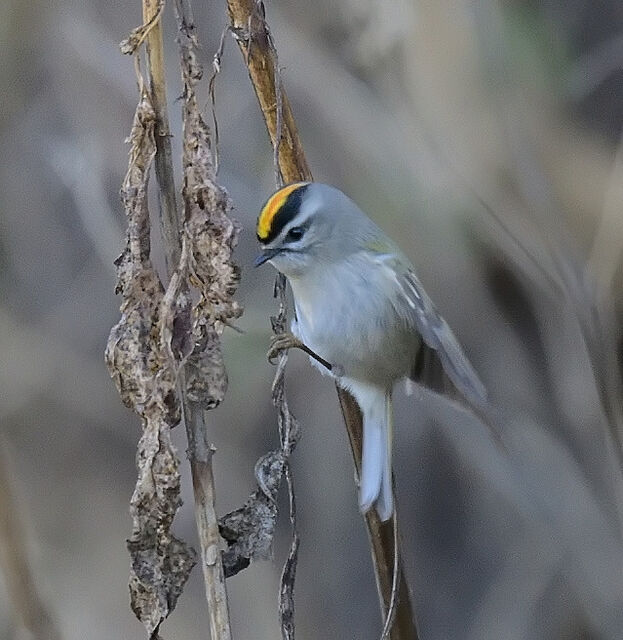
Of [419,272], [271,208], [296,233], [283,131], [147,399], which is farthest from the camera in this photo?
[419,272]

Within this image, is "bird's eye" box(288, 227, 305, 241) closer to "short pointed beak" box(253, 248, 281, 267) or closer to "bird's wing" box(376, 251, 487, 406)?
"short pointed beak" box(253, 248, 281, 267)

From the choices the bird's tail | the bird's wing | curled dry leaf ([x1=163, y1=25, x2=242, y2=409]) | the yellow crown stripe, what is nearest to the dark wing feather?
the bird's wing

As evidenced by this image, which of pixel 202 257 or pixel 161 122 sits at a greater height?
pixel 161 122

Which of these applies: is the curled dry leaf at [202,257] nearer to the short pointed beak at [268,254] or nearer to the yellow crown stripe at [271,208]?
the yellow crown stripe at [271,208]

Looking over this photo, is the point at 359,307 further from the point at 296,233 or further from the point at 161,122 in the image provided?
the point at 161,122

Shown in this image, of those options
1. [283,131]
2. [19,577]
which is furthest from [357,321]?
[19,577]

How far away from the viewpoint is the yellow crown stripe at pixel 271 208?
104 cm

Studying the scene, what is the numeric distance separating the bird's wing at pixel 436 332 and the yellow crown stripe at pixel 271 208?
25 cm

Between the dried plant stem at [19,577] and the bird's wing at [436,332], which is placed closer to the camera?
the bird's wing at [436,332]

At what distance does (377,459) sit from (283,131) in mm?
464

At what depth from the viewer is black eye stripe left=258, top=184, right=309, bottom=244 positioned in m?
1.08

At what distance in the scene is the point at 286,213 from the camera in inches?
44.9

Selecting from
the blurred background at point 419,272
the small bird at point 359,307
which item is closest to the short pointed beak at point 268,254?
the small bird at point 359,307

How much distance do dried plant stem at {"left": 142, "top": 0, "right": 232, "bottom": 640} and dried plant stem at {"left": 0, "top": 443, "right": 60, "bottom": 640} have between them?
26.2 inches
